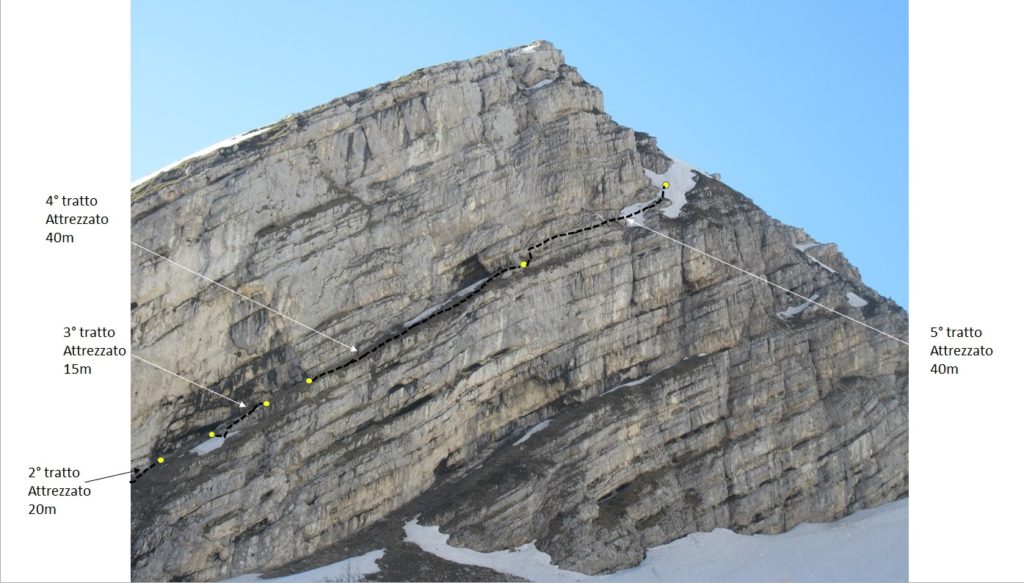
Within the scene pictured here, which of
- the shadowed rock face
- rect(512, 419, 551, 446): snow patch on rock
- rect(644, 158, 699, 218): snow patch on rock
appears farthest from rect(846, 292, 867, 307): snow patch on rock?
rect(512, 419, 551, 446): snow patch on rock

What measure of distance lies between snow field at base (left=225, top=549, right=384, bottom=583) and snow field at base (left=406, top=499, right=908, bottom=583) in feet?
10.8

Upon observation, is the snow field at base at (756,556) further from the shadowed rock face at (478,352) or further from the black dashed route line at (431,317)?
the black dashed route line at (431,317)

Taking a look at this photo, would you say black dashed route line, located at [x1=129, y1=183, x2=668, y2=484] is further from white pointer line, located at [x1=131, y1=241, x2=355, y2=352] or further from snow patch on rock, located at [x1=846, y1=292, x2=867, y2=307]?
snow patch on rock, located at [x1=846, y1=292, x2=867, y2=307]

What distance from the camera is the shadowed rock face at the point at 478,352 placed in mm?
76062

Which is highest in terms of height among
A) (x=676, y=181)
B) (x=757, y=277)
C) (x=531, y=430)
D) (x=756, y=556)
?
(x=676, y=181)

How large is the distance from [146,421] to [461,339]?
1912 centimetres

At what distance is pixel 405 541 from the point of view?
74625 mm

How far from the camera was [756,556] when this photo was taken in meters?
80.5

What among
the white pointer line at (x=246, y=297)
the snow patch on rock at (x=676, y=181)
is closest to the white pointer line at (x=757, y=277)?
the snow patch on rock at (x=676, y=181)

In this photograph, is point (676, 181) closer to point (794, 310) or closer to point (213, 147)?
point (794, 310)

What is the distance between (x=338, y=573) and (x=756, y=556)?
26.0 m

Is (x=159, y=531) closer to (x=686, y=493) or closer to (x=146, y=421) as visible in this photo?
(x=146, y=421)

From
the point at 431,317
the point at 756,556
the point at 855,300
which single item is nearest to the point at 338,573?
the point at 431,317

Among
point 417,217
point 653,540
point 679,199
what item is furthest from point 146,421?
point 679,199
